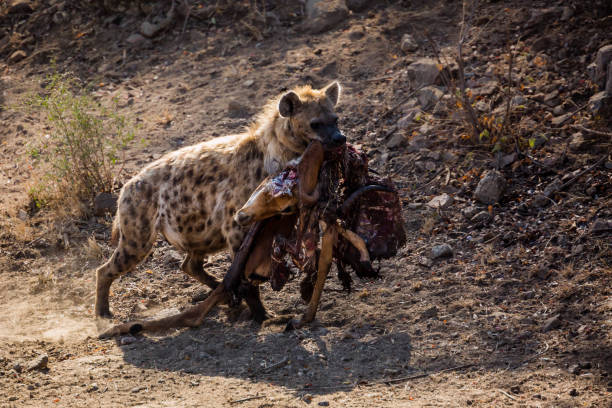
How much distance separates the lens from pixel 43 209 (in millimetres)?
6832

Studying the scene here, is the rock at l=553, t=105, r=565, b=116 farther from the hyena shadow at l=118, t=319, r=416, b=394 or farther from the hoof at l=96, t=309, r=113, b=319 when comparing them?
the hoof at l=96, t=309, r=113, b=319

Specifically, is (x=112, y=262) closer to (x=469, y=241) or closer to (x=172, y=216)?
(x=172, y=216)

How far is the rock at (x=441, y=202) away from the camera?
564 cm

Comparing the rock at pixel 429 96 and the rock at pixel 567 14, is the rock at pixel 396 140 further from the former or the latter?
the rock at pixel 567 14

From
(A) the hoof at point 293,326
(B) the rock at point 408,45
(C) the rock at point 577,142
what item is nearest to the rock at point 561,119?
(C) the rock at point 577,142

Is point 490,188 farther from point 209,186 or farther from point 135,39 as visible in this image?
point 135,39

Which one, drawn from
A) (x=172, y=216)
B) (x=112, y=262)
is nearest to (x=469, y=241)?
(x=172, y=216)

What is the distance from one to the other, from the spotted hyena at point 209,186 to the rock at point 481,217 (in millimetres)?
1476

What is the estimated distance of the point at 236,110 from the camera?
7629 mm

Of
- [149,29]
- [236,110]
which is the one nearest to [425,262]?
[236,110]

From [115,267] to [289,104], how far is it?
1.88 m

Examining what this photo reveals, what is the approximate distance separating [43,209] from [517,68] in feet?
15.9

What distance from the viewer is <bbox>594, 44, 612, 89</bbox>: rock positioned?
19.0 ft

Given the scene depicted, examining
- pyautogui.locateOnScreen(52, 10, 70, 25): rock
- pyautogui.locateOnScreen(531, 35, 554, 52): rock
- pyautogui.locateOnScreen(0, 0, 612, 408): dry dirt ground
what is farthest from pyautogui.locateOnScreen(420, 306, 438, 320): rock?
pyautogui.locateOnScreen(52, 10, 70, 25): rock
